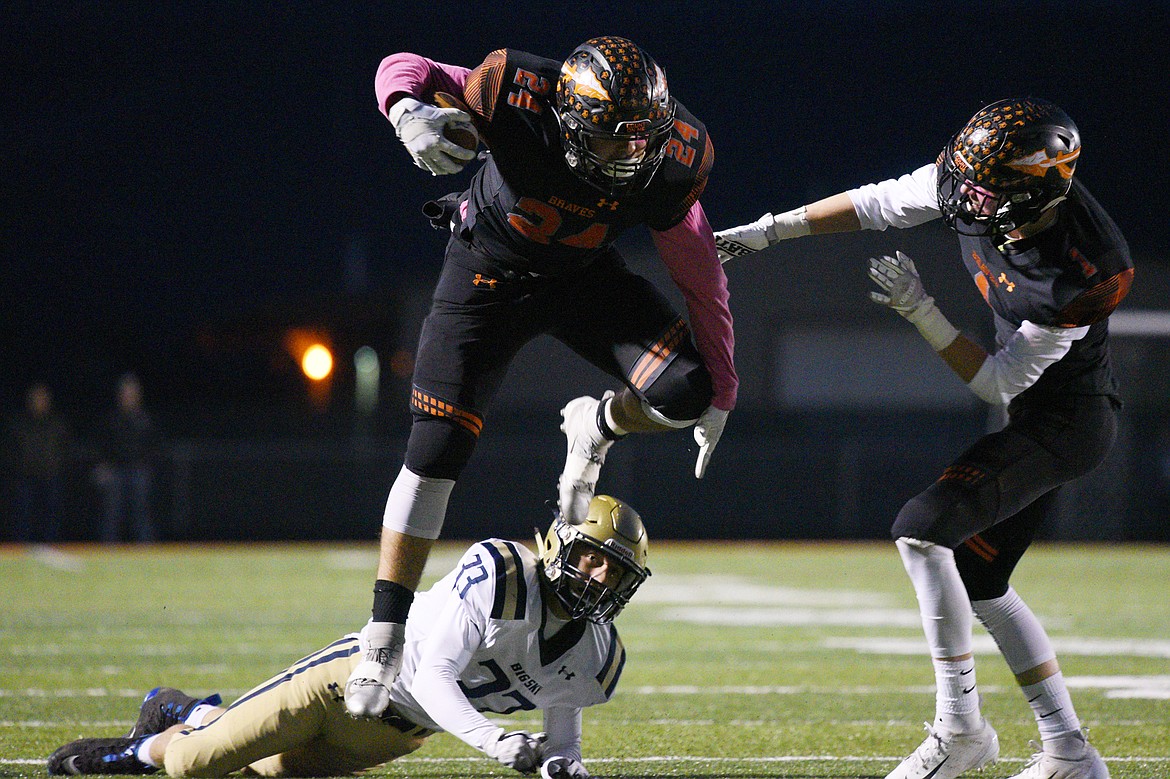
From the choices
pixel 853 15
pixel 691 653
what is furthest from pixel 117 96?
pixel 691 653

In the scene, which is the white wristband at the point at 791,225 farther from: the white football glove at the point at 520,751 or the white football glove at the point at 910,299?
the white football glove at the point at 520,751

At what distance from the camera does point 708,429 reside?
438 cm

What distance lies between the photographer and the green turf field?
15.4 feet

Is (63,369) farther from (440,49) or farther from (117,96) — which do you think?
(440,49)

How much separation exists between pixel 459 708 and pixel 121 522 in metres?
14.6

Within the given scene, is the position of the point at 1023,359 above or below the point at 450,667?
above

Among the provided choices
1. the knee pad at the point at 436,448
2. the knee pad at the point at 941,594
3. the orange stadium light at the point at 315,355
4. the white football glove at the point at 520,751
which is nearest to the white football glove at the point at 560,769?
the white football glove at the point at 520,751

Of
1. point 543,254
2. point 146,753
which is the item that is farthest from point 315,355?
point 543,254

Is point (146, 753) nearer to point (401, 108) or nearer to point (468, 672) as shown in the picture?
point (468, 672)

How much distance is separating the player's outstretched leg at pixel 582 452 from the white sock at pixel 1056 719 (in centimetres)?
145

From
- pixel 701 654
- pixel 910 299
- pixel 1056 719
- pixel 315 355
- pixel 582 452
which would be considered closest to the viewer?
pixel 910 299

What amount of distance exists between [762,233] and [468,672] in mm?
1646

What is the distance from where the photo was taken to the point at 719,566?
549 inches

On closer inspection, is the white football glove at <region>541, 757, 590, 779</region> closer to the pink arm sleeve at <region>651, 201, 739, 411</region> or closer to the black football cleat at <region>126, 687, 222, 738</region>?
the pink arm sleeve at <region>651, 201, 739, 411</region>
